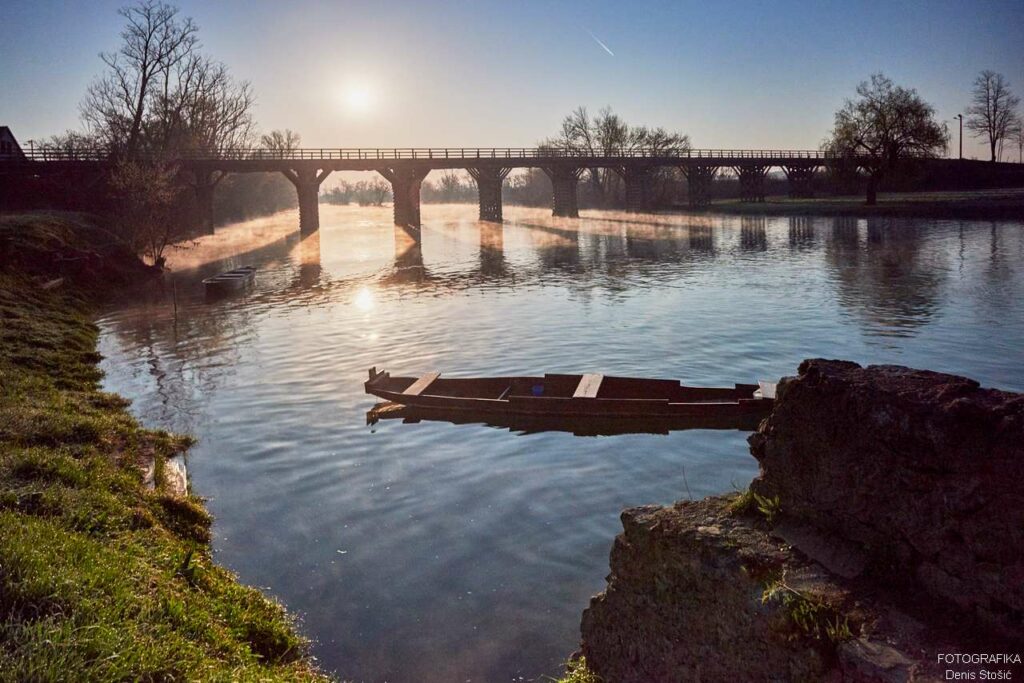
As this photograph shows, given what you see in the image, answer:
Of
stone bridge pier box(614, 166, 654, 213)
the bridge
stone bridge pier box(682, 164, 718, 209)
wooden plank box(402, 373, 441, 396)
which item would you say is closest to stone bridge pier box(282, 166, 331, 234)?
the bridge

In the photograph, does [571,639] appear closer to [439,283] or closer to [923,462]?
[923,462]

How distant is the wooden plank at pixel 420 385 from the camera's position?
16031mm

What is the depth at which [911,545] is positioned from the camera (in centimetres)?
469

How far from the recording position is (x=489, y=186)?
87375 millimetres

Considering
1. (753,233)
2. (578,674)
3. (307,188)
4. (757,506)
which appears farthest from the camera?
(307,188)

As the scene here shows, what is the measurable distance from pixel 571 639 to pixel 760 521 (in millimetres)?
3103

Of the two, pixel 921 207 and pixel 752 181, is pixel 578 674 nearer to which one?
pixel 921 207

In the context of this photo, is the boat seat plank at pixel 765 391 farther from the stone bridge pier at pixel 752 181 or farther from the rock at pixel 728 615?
the stone bridge pier at pixel 752 181

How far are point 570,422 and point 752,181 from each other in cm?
8959

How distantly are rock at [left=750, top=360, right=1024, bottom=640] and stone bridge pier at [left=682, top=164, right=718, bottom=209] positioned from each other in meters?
93.9

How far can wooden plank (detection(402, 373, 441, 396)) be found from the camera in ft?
52.6

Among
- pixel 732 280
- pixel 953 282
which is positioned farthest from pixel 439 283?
pixel 953 282

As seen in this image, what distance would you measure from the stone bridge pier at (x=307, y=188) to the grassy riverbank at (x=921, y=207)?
4425 cm

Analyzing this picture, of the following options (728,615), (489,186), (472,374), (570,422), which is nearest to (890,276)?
(472,374)
